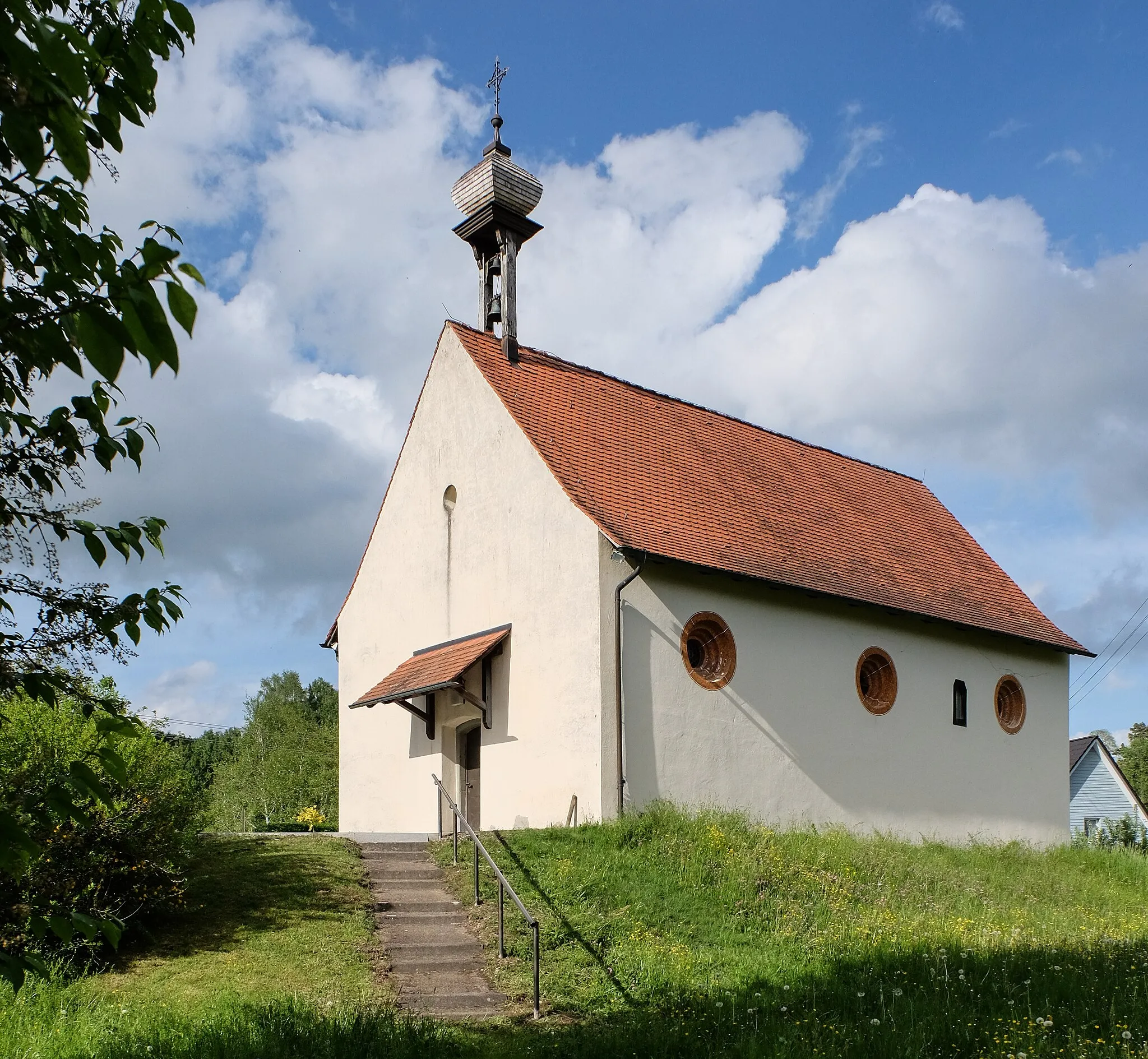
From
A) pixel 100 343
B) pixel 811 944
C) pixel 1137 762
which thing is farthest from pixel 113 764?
pixel 1137 762

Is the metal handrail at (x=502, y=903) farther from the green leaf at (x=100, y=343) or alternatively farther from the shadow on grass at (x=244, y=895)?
the green leaf at (x=100, y=343)

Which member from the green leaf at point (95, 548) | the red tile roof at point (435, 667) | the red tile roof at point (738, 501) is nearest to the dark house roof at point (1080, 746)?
the red tile roof at point (738, 501)

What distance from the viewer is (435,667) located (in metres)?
17.7

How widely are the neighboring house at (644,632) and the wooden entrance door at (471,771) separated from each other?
4cm

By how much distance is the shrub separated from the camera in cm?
1051

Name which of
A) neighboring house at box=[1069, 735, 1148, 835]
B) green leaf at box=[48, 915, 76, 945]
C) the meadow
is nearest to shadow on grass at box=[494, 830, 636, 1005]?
the meadow

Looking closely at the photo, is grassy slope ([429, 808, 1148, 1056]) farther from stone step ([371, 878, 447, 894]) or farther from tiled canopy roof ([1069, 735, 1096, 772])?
tiled canopy roof ([1069, 735, 1096, 772])

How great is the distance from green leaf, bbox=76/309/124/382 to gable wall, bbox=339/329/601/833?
13179 millimetres

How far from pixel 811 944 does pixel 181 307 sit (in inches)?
445

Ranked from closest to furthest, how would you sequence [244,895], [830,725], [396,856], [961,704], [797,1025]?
[797,1025] < [244,895] < [396,856] < [830,725] < [961,704]

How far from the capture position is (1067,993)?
9.24 m

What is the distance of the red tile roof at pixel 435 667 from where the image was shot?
55.0 ft

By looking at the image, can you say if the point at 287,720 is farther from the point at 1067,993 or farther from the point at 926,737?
the point at 1067,993

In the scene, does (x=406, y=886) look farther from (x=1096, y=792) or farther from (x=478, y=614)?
(x=1096, y=792)
